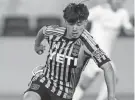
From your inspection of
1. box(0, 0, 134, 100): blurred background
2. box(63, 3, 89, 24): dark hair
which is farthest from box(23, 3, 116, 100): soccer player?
box(0, 0, 134, 100): blurred background

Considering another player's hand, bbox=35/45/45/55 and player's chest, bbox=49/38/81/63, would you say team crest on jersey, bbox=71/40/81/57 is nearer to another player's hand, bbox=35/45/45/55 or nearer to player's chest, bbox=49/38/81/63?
player's chest, bbox=49/38/81/63

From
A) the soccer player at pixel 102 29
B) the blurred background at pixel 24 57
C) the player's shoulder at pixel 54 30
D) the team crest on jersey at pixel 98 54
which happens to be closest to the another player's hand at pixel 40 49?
the player's shoulder at pixel 54 30

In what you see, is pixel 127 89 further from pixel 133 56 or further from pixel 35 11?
pixel 35 11

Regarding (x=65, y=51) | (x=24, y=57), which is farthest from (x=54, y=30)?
(x=24, y=57)

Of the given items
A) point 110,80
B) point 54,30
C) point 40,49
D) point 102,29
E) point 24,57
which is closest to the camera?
point 110,80

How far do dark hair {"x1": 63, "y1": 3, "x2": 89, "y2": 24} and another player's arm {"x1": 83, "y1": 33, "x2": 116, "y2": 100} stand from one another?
167 millimetres

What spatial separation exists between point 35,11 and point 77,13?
705 cm

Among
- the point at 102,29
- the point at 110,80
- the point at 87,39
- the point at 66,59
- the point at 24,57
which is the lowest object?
the point at 24,57

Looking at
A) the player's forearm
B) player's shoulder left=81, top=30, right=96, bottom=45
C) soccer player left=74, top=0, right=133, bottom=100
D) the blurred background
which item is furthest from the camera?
the blurred background

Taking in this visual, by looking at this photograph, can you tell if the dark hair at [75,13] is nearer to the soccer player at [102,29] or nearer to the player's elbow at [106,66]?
the player's elbow at [106,66]

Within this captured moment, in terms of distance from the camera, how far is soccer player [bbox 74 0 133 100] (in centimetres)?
834

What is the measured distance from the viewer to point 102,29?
27.9 ft

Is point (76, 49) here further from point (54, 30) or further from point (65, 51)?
point (54, 30)

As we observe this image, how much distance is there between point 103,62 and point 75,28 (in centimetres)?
32
